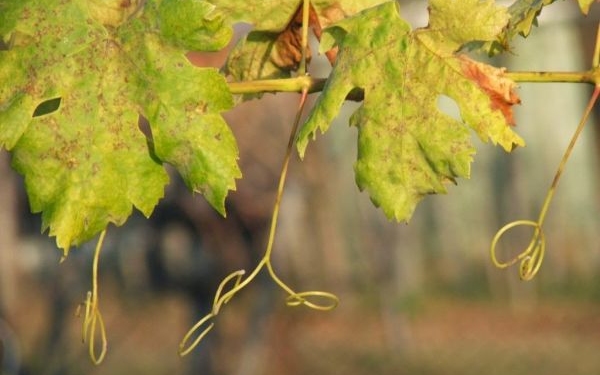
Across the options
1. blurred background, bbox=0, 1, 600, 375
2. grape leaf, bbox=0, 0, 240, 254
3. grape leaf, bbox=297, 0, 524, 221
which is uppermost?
grape leaf, bbox=297, 0, 524, 221

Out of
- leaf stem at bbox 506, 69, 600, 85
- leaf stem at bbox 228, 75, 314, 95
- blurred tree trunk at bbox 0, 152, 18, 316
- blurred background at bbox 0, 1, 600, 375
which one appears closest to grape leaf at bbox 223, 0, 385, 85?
leaf stem at bbox 228, 75, 314, 95

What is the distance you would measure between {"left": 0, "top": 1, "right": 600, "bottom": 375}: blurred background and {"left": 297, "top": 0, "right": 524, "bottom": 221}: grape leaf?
827cm

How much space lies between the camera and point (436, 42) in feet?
4.56

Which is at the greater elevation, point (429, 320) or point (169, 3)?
point (169, 3)

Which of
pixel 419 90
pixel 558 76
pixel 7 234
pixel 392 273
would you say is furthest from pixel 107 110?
pixel 392 273

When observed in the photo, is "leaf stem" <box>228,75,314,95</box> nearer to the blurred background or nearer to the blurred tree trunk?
the blurred background

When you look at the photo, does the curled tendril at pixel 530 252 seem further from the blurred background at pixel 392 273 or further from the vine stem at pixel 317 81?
the blurred background at pixel 392 273

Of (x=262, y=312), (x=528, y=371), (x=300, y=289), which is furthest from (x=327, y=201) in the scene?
(x=262, y=312)

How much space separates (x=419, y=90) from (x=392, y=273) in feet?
36.5

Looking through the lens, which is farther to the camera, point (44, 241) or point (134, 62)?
point (44, 241)

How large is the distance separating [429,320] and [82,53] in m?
11.4

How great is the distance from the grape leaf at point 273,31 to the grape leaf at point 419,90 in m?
0.14

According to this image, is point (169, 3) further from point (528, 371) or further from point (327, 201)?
point (327, 201)

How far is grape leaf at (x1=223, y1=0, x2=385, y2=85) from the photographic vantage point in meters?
1.52
